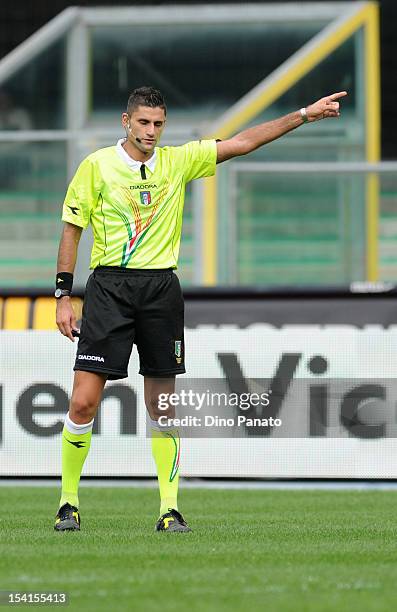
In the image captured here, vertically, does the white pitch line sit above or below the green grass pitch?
below

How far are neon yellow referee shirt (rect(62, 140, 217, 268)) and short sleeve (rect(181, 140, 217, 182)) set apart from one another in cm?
17

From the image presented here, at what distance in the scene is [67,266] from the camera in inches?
272

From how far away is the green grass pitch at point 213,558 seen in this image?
4.87 metres

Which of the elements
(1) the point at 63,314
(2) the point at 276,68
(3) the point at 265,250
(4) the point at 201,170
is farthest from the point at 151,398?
(2) the point at 276,68

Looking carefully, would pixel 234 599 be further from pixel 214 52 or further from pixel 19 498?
pixel 214 52

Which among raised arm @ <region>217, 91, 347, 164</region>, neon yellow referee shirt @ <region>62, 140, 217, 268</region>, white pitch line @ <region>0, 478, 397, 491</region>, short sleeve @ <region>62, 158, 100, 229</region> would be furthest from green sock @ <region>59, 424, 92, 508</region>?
white pitch line @ <region>0, 478, 397, 491</region>

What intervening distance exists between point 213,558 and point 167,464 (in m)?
1.15

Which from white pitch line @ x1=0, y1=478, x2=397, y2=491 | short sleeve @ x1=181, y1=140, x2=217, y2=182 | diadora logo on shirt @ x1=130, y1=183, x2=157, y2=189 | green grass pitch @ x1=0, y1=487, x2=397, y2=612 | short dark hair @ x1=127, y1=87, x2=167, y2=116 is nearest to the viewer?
green grass pitch @ x1=0, y1=487, x2=397, y2=612

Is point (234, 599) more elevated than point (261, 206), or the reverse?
point (261, 206)

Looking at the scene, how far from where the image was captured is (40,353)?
10203 millimetres

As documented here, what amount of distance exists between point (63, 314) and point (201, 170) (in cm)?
92

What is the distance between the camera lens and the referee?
6777 mm

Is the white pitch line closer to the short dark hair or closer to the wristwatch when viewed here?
the wristwatch

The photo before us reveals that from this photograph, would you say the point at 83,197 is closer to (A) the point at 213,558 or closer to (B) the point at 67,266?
(B) the point at 67,266
